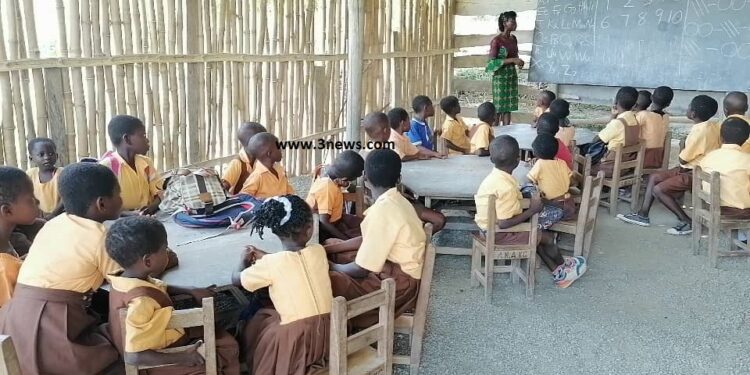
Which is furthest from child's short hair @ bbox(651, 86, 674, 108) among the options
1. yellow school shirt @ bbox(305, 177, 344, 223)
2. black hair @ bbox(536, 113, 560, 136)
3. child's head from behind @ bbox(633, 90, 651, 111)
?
yellow school shirt @ bbox(305, 177, 344, 223)

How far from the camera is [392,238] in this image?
284 cm

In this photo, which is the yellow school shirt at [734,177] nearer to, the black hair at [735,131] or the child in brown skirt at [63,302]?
the black hair at [735,131]

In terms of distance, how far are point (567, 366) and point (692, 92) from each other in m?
5.96

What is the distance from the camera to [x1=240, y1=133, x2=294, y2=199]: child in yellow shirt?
3.82m

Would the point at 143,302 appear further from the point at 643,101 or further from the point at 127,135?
the point at 643,101

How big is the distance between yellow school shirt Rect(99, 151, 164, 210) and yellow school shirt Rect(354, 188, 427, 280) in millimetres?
1530

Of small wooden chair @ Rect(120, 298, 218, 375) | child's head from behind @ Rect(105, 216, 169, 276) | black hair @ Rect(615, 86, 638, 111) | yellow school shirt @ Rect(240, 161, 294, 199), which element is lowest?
small wooden chair @ Rect(120, 298, 218, 375)

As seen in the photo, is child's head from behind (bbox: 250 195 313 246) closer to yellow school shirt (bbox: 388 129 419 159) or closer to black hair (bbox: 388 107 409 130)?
yellow school shirt (bbox: 388 129 419 159)

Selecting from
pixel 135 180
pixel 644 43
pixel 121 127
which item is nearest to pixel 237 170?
pixel 135 180

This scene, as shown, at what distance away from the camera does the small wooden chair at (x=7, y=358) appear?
1.52 metres

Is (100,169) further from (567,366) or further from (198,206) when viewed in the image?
(567,366)

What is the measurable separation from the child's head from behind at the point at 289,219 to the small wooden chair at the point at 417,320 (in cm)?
60

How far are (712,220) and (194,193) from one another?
11.9 ft

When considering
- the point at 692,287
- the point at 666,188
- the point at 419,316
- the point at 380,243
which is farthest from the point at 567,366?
the point at 666,188
